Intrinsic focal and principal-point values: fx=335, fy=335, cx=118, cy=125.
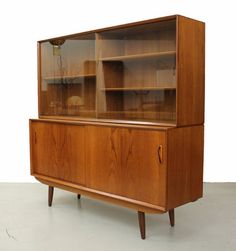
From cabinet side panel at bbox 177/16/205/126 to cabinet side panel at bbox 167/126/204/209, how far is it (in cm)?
9

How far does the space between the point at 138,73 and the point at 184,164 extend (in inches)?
34.0

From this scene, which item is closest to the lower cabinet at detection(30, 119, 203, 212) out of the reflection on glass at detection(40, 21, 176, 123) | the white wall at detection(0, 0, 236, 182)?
the reflection on glass at detection(40, 21, 176, 123)

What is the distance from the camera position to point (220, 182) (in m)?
4.03

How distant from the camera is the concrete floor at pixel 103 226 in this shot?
2352mm

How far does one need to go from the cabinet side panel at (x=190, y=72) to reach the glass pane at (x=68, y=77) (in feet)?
2.95

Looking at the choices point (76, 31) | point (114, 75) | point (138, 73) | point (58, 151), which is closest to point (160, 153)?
point (138, 73)

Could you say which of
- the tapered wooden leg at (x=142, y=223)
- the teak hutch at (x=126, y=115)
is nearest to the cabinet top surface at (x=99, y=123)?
the teak hutch at (x=126, y=115)

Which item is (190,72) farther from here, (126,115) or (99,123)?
(99,123)

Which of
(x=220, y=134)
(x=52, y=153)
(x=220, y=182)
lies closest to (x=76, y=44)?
(x=52, y=153)

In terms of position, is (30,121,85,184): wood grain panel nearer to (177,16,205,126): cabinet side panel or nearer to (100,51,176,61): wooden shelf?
(100,51,176,61): wooden shelf

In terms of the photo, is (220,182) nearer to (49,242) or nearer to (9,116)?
(49,242)

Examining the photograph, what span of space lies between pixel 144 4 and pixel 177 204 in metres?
2.57

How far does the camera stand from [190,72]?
2357 millimetres

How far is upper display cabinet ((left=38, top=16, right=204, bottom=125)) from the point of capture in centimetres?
233
